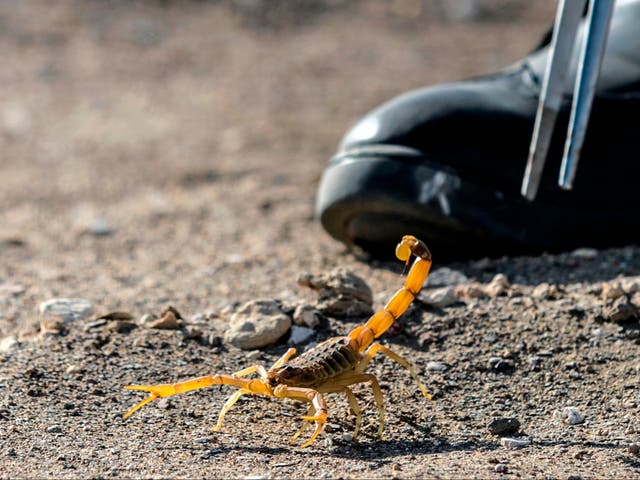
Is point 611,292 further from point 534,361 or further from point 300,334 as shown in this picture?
point 300,334

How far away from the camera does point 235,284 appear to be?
3027mm

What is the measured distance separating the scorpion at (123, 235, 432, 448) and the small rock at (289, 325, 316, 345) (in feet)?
1.02

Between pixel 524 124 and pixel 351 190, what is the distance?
1.89 ft

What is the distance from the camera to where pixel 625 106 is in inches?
117

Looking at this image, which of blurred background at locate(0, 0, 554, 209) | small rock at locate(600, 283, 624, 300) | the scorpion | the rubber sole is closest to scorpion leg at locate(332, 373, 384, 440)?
the scorpion

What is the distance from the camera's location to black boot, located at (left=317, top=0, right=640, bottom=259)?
9.44 ft

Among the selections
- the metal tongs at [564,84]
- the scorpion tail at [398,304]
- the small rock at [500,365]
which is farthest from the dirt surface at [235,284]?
the metal tongs at [564,84]

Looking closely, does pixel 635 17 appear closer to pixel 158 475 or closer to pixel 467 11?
pixel 158 475

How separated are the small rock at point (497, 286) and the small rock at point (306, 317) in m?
0.46

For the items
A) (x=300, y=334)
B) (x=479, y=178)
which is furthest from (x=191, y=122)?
(x=300, y=334)

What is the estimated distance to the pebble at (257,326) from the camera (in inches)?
94.0

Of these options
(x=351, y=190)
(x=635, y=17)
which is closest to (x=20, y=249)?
(x=351, y=190)

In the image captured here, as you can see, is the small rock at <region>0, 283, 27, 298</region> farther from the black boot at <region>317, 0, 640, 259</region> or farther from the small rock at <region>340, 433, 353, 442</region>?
the small rock at <region>340, 433, 353, 442</region>

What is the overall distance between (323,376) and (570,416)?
52cm
